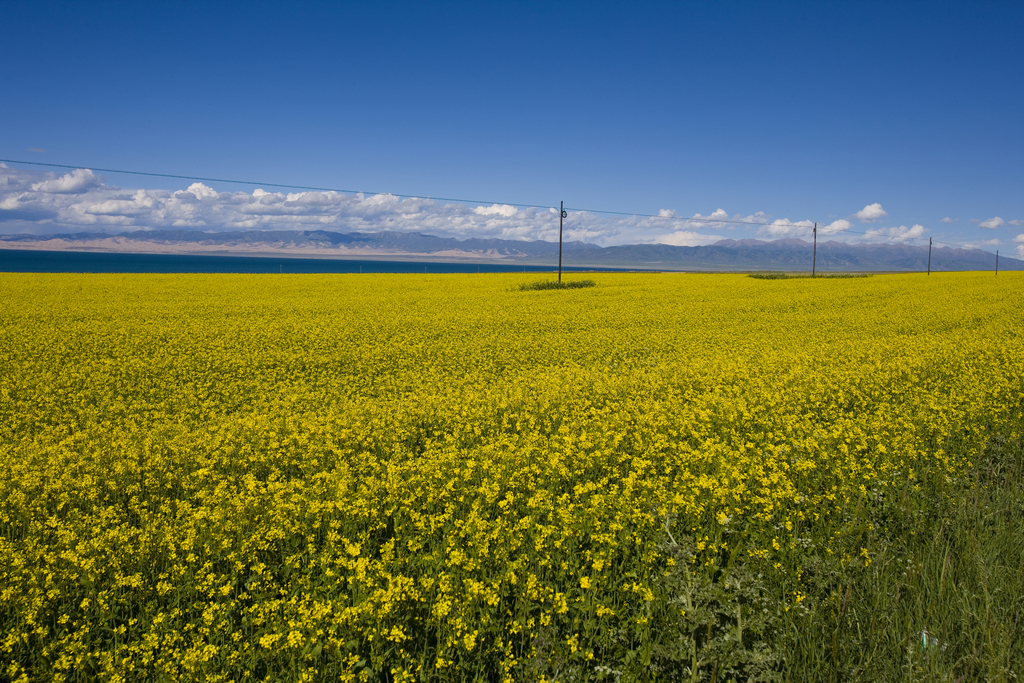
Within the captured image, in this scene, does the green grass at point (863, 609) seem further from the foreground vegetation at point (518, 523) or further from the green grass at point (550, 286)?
the green grass at point (550, 286)

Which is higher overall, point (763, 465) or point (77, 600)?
point (763, 465)

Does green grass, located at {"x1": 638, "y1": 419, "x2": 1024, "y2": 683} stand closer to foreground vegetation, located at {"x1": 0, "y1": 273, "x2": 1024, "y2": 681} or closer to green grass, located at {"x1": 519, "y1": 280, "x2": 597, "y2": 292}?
foreground vegetation, located at {"x1": 0, "y1": 273, "x2": 1024, "y2": 681}

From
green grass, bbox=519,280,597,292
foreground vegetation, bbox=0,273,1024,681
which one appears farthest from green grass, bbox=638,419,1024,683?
green grass, bbox=519,280,597,292

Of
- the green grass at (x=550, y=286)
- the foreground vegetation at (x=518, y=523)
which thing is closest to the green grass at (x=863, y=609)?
the foreground vegetation at (x=518, y=523)

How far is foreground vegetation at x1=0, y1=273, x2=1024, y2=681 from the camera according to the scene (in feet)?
11.0

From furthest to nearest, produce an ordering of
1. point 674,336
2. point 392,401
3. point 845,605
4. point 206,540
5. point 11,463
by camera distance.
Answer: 1. point 674,336
2. point 392,401
3. point 11,463
4. point 206,540
5. point 845,605

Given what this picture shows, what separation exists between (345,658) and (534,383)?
297 inches

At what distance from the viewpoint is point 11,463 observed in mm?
6238

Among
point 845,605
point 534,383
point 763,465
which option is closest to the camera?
point 845,605

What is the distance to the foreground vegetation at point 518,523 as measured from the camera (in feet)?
11.0

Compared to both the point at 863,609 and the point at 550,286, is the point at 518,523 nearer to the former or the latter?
the point at 863,609

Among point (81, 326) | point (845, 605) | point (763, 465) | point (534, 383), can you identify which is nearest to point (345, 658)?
point (845, 605)

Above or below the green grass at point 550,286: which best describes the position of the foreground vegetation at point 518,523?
below

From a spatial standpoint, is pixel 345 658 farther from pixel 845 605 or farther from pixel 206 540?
pixel 845 605
